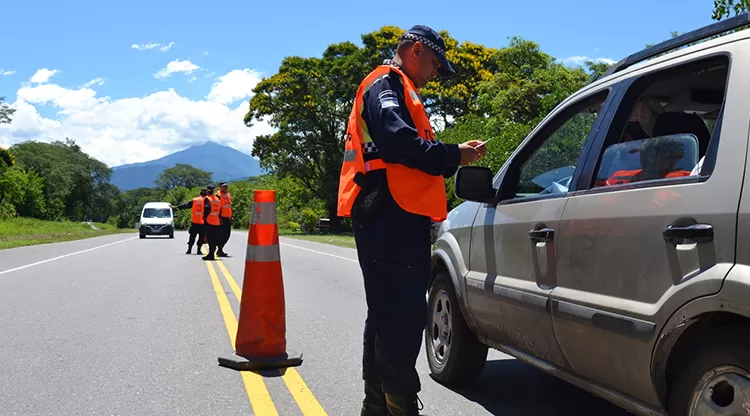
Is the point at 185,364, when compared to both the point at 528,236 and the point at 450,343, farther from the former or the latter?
the point at 528,236

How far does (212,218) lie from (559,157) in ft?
44.8

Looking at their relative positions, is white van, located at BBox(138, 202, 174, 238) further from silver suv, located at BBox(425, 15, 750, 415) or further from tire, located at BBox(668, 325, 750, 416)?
tire, located at BBox(668, 325, 750, 416)

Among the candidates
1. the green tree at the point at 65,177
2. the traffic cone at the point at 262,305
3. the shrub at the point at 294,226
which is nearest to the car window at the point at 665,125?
the traffic cone at the point at 262,305

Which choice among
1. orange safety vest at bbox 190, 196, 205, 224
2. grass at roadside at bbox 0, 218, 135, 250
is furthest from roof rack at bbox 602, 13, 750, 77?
grass at roadside at bbox 0, 218, 135, 250

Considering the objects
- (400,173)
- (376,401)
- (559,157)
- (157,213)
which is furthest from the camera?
(157,213)

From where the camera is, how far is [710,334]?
2549 millimetres

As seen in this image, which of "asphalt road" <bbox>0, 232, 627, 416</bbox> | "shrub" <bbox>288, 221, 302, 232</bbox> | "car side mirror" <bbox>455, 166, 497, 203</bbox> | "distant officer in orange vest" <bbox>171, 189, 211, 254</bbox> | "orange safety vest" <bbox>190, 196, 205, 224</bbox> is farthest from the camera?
"shrub" <bbox>288, 221, 302, 232</bbox>

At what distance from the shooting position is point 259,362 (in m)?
5.38

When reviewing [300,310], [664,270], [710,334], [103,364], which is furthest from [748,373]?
[300,310]

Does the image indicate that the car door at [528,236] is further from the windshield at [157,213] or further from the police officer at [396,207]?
the windshield at [157,213]

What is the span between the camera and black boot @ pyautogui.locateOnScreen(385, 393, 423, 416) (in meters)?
3.41

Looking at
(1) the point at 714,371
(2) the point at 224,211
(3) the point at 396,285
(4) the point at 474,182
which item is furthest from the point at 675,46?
(2) the point at 224,211

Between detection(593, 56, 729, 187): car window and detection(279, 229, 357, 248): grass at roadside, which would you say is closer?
detection(593, 56, 729, 187): car window

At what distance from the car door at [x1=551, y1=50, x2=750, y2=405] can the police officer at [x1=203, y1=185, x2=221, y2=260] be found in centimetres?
1408
